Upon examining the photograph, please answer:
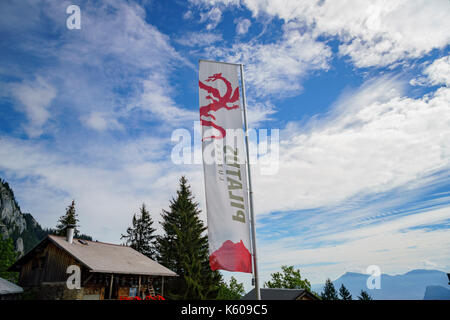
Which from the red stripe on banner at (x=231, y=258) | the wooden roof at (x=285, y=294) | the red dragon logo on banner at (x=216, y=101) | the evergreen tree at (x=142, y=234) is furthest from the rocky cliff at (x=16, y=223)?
the red stripe on banner at (x=231, y=258)

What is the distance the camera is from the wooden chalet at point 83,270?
63.7ft

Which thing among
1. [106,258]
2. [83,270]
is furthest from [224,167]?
[106,258]

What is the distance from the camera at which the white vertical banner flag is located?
23.2 ft

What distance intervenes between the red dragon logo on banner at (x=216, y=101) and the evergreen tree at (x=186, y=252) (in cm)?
2208

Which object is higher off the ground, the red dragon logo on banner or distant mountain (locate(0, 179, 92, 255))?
distant mountain (locate(0, 179, 92, 255))

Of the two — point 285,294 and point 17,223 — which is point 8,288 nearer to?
point 285,294

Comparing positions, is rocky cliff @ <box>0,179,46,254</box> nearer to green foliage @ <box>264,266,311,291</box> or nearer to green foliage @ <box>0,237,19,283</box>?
green foliage @ <box>0,237,19,283</box>

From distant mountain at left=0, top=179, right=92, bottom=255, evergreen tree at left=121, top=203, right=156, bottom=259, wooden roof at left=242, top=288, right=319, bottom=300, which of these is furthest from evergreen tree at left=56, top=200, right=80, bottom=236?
distant mountain at left=0, top=179, right=92, bottom=255

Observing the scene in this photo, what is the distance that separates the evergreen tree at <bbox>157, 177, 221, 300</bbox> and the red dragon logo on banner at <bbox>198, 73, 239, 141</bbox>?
72.4 ft

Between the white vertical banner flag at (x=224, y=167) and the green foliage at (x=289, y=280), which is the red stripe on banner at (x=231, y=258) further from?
the green foliage at (x=289, y=280)

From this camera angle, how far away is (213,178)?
24.7 ft

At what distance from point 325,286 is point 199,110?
308 ft
